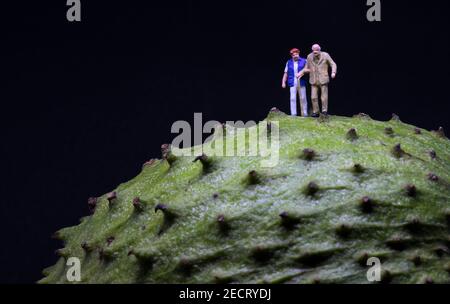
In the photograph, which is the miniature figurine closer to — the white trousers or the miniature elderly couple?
the miniature elderly couple

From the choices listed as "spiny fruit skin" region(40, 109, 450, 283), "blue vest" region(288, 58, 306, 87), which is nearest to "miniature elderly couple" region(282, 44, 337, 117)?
"blue vest" region(288, 58, 306, 87)

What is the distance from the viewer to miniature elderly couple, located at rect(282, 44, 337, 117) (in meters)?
4.83

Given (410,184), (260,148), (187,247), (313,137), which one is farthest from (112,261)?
(410,184)

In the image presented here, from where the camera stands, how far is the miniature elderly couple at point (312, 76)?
4832mm

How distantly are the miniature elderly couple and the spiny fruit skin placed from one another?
545mm

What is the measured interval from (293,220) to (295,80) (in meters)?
1.50

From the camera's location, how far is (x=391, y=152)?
13.6 ft

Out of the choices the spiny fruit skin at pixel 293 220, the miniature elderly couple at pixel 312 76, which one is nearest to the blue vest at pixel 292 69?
the miniature elderly couple at pixel 312 76

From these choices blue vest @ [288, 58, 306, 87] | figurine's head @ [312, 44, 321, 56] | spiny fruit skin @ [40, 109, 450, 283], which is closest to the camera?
spiny fruit skin @ [40, 109, 450, 283]

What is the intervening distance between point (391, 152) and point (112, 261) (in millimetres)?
1794

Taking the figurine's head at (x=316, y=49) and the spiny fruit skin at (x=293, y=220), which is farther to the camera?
the figurine's head at (x=316, y=49)

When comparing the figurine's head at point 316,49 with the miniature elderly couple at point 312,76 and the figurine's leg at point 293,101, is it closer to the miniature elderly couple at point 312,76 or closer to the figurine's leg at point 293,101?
the miniature elderly couple at point 312,76

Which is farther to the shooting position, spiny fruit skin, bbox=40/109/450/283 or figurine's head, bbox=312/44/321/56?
figurine's head, bbox=312/44/321/56
